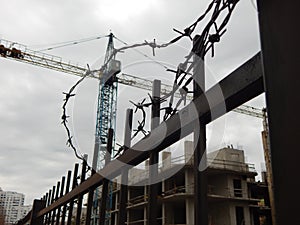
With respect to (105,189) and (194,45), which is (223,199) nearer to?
(105,189)

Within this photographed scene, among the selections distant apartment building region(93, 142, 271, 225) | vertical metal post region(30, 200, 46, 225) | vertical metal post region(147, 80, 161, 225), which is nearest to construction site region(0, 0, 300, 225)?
vertical metal post region(147, 80, 161, 225)

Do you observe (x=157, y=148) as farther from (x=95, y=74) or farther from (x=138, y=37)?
(x=95, y=74)

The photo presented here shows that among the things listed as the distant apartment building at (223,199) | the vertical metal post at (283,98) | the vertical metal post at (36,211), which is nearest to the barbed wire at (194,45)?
the vertical metal post at (283,98)

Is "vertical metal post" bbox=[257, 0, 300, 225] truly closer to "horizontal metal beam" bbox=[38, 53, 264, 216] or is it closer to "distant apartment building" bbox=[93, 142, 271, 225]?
"horizontal metal beam" bbox=[38, 53, 264, 216]

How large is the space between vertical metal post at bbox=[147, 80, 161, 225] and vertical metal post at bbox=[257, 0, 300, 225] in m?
0.73

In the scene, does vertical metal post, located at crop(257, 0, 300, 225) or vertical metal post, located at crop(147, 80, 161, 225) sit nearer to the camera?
vertical metal post, located at crop(257, 0, 300, 225)

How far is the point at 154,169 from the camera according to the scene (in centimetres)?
114

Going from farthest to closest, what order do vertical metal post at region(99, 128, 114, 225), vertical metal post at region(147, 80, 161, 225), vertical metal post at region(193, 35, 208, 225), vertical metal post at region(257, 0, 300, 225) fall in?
1. vertical metal post at region(99, 128, 114, 225)
2. vertical metal post at region(147, 80, 161, 225)
3. vertical metal post at region(193, 35, 208, 225)
4. vertical metal post at region(257, 0, 300, 225)

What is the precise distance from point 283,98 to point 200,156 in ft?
1.59

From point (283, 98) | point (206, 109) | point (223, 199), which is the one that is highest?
point (223, 199)

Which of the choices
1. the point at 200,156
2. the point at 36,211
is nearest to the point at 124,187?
the point at 200,156

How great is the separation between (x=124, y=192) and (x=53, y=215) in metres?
2.39

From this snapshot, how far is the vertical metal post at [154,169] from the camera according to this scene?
1.09 metres

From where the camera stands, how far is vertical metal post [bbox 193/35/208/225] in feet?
2.63
